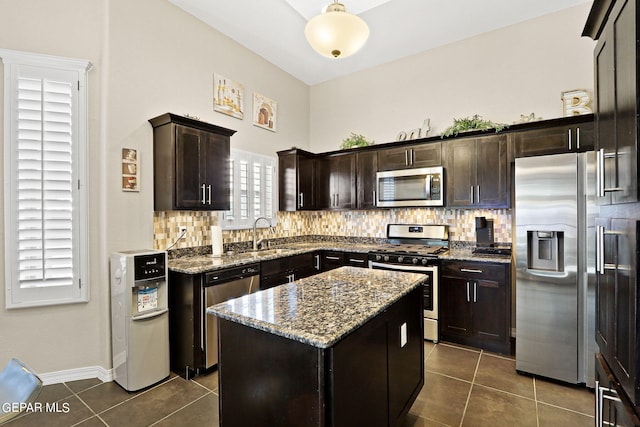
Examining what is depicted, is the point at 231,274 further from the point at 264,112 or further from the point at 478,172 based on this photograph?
the point at 478,172

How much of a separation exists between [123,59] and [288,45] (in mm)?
2072

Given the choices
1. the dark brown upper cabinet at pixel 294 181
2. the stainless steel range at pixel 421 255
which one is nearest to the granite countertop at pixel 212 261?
the stainless steel range at pixel 421 255

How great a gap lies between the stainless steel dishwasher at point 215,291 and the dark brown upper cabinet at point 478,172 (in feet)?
8.60

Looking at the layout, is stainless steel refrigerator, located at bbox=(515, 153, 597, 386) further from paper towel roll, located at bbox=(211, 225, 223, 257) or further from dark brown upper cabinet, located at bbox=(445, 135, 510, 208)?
paper towel roll, located at bbox=(211, 225, 223, 257)

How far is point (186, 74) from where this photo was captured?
3445mm

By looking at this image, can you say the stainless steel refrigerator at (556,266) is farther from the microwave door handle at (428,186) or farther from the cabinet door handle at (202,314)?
the cabinet door handle at (202,314)

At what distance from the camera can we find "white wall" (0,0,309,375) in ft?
8.43

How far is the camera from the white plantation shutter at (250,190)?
3.98 m

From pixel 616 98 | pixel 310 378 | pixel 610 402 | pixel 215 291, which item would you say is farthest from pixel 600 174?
pixel 215 291

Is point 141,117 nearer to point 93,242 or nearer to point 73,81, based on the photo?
point 73,81

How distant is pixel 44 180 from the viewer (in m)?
2.57

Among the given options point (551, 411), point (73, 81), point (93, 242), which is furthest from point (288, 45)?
point (551, 411)

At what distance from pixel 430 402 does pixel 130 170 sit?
326cm

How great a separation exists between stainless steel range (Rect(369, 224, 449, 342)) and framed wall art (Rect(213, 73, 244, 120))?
2557mm
